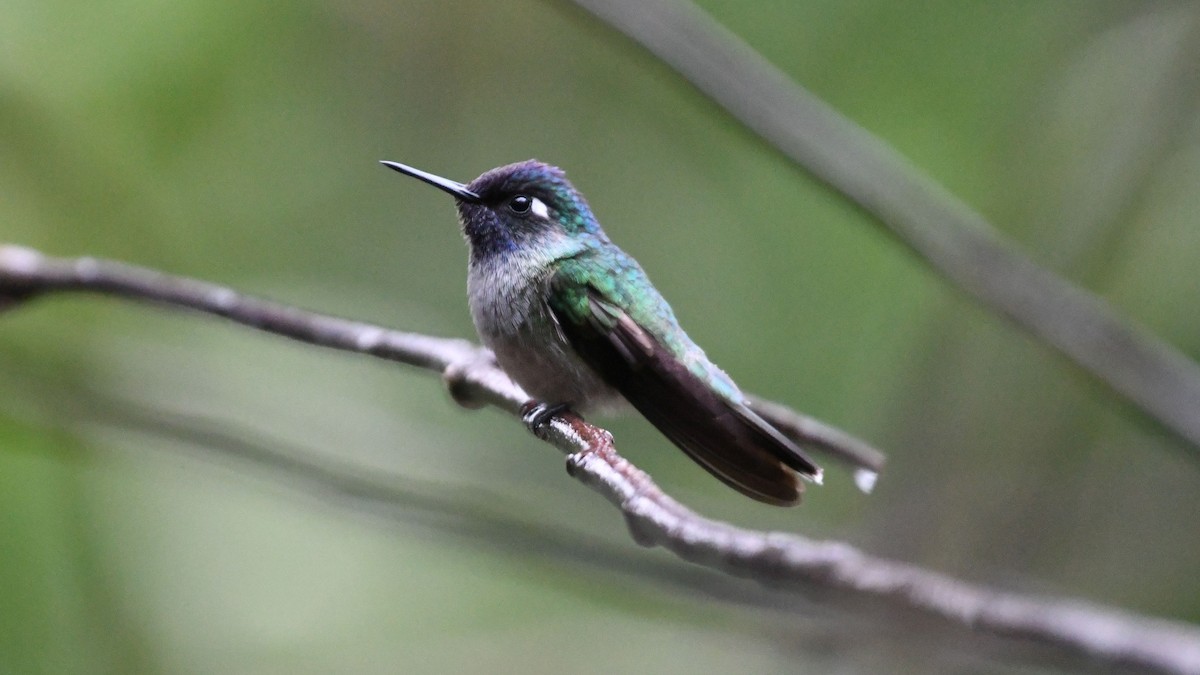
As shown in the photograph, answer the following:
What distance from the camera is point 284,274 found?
237 centimetres

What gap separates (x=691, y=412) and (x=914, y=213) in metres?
0.38

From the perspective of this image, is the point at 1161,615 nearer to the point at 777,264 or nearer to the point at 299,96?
the point at 777,264

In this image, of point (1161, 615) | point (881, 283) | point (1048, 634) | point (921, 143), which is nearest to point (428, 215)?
point (881, 283)

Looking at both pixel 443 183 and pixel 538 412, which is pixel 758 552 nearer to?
pixel 538 412

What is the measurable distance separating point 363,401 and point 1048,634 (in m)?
2.14

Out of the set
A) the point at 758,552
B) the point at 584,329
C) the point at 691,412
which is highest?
the point at 584,329

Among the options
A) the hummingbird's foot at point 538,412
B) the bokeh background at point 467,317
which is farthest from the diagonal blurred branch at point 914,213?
the hummingbird's foot at point 538,412

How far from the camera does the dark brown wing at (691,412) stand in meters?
1.00

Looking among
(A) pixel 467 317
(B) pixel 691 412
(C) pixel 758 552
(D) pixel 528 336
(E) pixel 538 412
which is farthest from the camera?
(A) pixel 467 317

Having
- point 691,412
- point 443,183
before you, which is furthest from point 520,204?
point 691,412

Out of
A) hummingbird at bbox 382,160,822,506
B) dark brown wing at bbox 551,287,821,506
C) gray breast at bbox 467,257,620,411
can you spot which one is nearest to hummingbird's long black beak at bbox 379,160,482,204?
hummingbird at bbox 382,160,822,506

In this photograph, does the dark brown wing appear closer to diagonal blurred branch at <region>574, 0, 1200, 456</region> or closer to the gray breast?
the gray breast

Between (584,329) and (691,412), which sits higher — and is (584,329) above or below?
above

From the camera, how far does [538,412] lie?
132 centimetres
